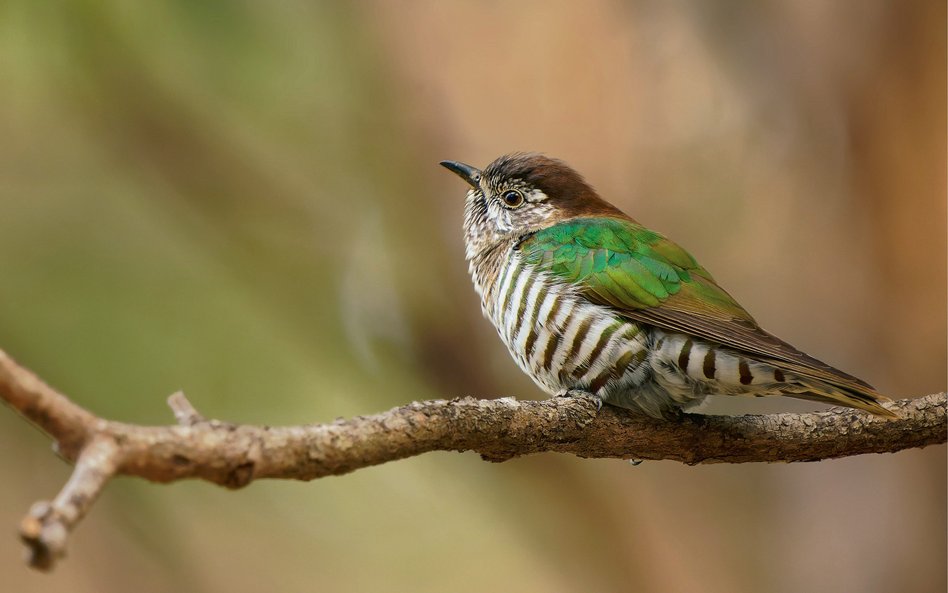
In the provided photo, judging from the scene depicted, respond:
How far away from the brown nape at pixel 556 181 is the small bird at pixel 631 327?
218 millimetres

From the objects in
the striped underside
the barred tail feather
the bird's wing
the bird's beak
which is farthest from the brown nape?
the barred tail feather

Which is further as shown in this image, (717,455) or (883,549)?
(883,549)

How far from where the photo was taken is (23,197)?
26.1 ft

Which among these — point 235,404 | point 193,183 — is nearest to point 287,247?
point 193,183

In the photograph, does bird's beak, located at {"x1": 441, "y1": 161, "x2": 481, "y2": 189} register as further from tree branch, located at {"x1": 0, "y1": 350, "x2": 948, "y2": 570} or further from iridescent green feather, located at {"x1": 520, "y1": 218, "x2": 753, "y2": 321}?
tree branch, located at {"x1": 0, "y1": 350, "x2": 948, "y2": 570}

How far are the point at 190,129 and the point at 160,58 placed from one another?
0.63 meters

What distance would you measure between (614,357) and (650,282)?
1.33ft

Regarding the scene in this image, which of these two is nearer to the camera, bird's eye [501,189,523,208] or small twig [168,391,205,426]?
small twig [168,391,205,426]

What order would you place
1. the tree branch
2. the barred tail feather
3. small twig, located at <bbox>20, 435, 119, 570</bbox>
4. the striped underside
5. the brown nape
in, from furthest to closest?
the brown nape, the striped underside, the barred tail feather, the tree branch, small twig, located at <bbox>20, 435, 119, 570</bbox>

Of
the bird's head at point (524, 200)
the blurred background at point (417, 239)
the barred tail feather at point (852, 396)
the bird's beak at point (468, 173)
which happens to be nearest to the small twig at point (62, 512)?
the barred tail feather at point (852, 396)

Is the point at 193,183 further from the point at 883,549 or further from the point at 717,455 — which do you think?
the point at 883,549

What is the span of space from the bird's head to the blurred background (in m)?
1.86

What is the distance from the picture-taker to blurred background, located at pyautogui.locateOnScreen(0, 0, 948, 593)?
7164 mm

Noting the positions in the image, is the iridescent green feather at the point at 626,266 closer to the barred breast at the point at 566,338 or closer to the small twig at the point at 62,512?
the barred breast at the point at 566,338
